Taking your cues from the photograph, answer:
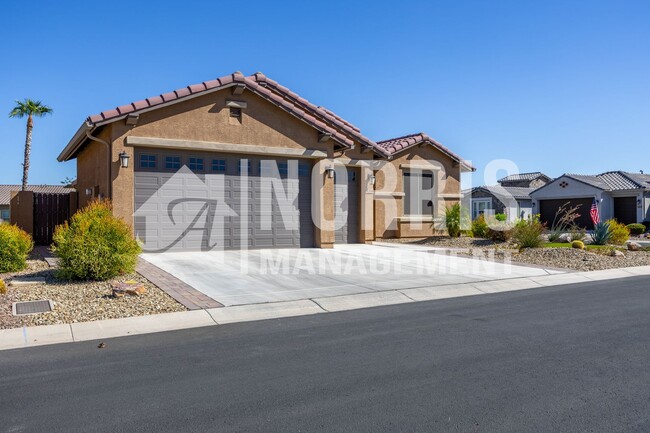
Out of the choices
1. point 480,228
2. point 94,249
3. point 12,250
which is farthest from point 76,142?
point 480,228

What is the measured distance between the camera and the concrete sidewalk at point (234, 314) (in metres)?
6.79

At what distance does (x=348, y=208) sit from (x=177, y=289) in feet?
34.6

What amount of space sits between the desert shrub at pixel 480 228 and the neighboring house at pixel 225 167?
477 centimetres

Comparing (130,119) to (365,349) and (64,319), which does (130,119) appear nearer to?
(64,319)

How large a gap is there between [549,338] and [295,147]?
37.3ft

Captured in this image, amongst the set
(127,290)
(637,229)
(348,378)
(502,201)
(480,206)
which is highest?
(502,201)

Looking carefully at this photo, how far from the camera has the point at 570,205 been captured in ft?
128

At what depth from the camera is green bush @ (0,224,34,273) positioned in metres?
11.0

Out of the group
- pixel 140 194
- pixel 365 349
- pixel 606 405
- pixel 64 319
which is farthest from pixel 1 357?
pixel 140 194

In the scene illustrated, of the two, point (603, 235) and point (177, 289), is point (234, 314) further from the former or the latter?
point (603, 235)

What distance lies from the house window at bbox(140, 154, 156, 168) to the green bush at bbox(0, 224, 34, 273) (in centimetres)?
393

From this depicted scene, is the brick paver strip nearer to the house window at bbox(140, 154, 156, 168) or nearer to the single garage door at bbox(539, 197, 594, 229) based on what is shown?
the house window at bbox(140, 154, 156, 168)

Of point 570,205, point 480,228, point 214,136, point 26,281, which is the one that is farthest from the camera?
point 570,205

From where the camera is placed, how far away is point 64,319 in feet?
24.4
